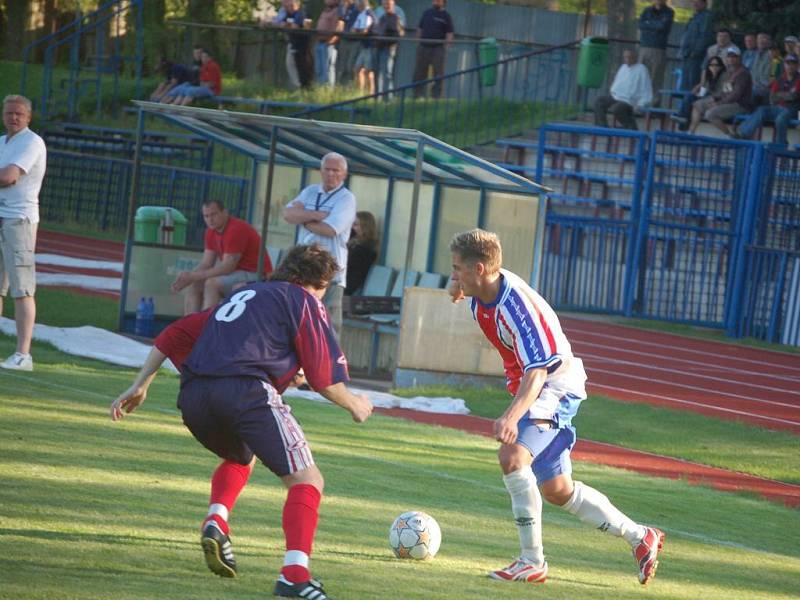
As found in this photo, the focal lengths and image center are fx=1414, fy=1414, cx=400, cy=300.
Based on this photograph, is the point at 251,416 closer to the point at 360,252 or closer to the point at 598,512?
the point at 598,512

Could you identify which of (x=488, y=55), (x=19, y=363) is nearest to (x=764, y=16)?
(x=488, y=55)

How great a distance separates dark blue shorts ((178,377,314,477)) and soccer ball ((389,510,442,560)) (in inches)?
42.7

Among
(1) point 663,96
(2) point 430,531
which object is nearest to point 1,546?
(2) point 430,531

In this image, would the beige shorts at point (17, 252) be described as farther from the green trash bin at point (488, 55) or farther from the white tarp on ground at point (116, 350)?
the green trash bin at point (488, 55)

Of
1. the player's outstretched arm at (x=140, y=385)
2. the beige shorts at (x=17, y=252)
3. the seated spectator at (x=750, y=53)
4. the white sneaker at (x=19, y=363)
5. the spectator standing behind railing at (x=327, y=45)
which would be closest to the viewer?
the player's outstretched arm at (x=140, y=385)

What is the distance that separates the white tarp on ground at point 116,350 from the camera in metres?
13.4

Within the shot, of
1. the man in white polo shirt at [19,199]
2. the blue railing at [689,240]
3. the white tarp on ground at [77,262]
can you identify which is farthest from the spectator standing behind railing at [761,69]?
the man in white polo shirt at [19,199]

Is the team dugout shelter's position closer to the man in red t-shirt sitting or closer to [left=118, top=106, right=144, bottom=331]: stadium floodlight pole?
[left=118, top=106, right=144, bottom=331]: stadium floodlight pole

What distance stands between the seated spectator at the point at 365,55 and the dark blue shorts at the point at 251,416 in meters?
26.0

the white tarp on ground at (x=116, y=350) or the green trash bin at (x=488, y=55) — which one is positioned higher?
the green trash bin at (x=488, y=55)

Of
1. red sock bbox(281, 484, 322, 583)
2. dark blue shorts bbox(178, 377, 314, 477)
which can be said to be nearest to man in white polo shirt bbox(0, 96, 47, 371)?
dark blue shorts bbox(178, 377, 314, 477)

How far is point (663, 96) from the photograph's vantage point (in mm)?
28203

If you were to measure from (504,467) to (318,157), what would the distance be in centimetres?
1075

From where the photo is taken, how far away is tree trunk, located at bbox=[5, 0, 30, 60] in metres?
45.5
